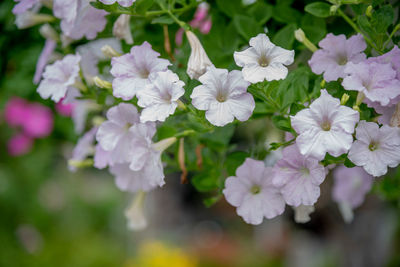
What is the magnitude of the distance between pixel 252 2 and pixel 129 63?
0.20 m

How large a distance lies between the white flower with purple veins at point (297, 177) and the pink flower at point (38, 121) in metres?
1.14

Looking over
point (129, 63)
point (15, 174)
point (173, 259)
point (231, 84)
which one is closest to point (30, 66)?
point (129, 63)

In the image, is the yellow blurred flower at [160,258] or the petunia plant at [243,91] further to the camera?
the yellow blurred flower at [160,258]

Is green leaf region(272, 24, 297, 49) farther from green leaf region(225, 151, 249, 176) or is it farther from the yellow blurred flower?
the yellow blurred flower

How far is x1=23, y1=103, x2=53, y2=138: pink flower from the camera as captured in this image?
56.4 inches

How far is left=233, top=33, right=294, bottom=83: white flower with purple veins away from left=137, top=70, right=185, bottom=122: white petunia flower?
0.19 ft

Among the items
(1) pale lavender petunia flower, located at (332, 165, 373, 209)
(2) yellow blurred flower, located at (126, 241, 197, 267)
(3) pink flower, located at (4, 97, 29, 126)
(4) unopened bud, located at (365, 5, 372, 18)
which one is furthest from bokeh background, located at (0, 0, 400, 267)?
(4) unopened bud, located at (365, 5, 372, 18)

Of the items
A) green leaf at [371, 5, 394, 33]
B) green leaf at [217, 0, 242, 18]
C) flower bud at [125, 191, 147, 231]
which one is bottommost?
flower bud at [125, 191, 147, 231]

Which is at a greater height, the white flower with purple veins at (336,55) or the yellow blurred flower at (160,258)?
the white flower with purple veins at (336,55)

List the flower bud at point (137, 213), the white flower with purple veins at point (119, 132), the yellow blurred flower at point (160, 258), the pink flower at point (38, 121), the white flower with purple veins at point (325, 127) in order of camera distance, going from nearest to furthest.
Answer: the white flower with purple veins at point (325, 127) < the white flower with purple veins at point (119, 132) < the flower bud at point (137, 213) < the pink flower at point (38, 121) < the yellow blurred flower at point (160, 258)

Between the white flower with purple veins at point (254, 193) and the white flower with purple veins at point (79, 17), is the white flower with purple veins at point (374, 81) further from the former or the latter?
the white flower with purple veins at point (79, 17)

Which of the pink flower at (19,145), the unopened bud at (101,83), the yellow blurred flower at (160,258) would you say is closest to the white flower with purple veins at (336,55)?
the unopened bud at (101,83)

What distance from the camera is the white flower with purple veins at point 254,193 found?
1.44ft

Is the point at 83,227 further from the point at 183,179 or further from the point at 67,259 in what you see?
the point at 183,179
